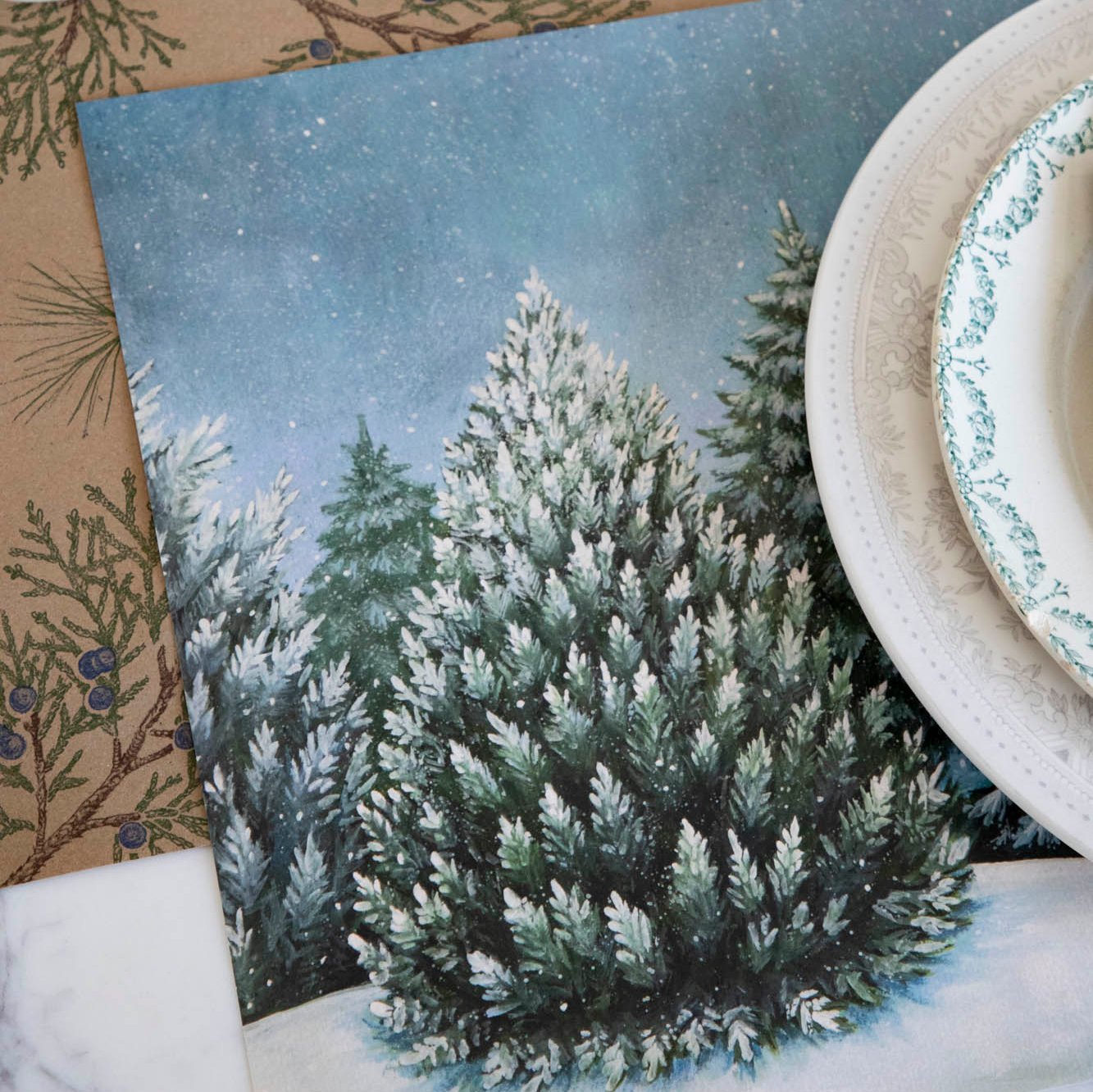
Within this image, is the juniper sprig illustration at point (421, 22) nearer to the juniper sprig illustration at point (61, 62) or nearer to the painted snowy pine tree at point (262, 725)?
the juniper sprig illustration at point (61, 62)

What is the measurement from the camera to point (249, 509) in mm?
476

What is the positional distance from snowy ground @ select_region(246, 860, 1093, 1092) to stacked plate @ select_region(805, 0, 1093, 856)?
0.10 metres

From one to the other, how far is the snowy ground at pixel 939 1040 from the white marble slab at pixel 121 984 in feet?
0.10

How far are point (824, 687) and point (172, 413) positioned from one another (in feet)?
1.19

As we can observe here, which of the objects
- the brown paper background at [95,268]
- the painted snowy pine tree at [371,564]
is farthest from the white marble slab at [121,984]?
the painted snowy pine tree at [371,564]

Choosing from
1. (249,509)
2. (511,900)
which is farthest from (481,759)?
(249,509)

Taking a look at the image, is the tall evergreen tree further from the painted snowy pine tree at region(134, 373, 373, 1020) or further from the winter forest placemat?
the painted snowy pine tree at region(134, 373, 373, 1020)

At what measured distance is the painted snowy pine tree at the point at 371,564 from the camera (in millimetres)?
466

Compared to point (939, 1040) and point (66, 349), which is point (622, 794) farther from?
point (66, 349)

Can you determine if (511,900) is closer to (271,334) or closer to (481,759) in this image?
(481,759)

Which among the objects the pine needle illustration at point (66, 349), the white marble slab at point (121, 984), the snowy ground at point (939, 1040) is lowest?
the snowy ground at point (939, 1040)

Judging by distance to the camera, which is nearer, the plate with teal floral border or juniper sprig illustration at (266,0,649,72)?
the plate with teal floral border

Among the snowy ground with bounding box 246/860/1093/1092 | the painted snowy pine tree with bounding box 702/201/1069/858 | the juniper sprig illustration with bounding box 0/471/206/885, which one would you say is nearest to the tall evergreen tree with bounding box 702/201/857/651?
the painted snowy pine tree with bounding box 702/201/1069/858

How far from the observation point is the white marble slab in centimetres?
44
